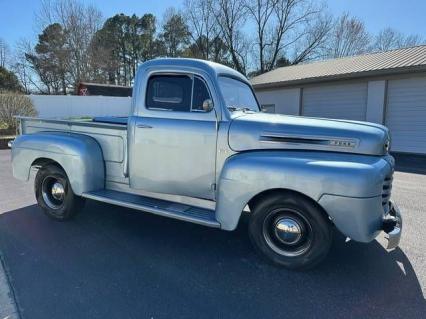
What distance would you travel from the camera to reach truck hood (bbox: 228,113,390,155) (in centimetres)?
317

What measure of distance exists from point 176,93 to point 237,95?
0.83 meters

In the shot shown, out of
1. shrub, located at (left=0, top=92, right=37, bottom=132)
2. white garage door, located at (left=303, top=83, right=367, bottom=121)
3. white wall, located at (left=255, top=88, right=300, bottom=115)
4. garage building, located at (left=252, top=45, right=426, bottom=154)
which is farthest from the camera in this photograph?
white wall, located at (left=255, top=88, right=300, bottom=115)

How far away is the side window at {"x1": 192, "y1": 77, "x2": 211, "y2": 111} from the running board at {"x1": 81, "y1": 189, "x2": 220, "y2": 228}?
1.19 metres

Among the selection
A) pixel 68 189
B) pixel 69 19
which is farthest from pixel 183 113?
pixel 69 19

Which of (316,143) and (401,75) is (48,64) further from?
(316,143)

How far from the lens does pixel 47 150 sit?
4.63 m

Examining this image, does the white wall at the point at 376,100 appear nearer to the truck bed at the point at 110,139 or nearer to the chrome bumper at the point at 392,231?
the chrome bumper at the point at 392,231

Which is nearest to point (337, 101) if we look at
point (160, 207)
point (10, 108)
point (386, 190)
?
point (386, 190)

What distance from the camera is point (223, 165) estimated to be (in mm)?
3568

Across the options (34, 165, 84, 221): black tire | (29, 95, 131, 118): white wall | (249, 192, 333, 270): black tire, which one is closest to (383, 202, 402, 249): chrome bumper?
(249, 192, 333, 270): black tire

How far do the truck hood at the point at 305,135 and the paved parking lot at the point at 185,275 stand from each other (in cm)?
126

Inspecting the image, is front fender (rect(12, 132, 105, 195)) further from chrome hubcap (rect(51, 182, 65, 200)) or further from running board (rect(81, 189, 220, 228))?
chrome hubcap (rect(51, 182, 65, 200))

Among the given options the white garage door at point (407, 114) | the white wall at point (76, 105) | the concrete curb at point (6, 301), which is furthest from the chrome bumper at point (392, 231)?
the white wall at point (76, 105)

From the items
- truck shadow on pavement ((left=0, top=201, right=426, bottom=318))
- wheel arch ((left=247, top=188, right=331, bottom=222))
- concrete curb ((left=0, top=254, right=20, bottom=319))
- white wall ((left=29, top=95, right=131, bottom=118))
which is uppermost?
white wall ((left=29, top=95, right=131, bottom=118))
